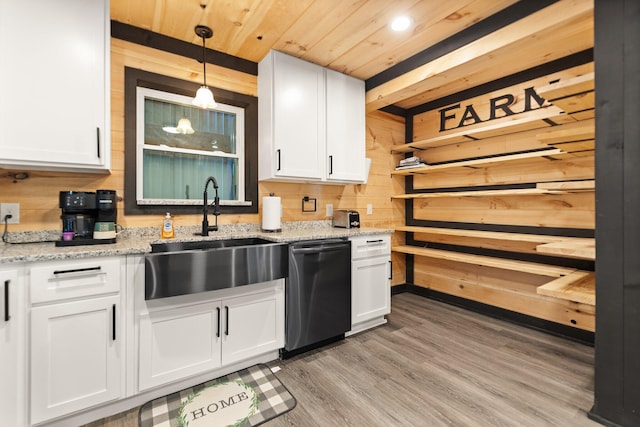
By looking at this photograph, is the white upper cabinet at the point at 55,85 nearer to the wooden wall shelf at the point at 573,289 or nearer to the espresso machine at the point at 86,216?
the espresso machine at the point at 86,216

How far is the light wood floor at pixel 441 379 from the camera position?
1.66 m

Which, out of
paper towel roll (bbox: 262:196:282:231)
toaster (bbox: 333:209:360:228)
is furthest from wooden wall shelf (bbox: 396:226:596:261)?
paper towel roll (bbox: 262:196:282:231)

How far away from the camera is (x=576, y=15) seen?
1.75 meters

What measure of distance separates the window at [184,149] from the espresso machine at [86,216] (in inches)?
14.4

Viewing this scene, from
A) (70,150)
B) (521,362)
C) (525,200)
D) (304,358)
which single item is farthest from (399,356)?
(70,150)

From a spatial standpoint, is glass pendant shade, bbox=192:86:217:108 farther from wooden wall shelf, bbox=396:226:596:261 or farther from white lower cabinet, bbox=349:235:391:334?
wooden wall shelf, bbox=396:226:596:261

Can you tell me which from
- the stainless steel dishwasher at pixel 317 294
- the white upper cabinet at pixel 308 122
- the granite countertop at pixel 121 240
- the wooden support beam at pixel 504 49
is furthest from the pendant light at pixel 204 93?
the wooden support beam at pixel 504 49

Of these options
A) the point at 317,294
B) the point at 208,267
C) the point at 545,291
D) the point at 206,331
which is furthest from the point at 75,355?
the point at 545,291

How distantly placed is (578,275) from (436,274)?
164 centimetres

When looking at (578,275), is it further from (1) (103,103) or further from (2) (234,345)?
(1) (103,103)

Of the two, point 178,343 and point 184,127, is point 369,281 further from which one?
point 184,127

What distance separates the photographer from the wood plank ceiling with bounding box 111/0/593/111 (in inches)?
78.8

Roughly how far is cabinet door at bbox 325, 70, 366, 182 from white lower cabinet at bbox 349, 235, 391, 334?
0.73 m

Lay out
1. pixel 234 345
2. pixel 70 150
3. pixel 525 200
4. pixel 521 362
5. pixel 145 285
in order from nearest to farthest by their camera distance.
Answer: pixel 145 285
pixel 70 150
pixel 234 345
pixel 521 362
pixel 525 200
